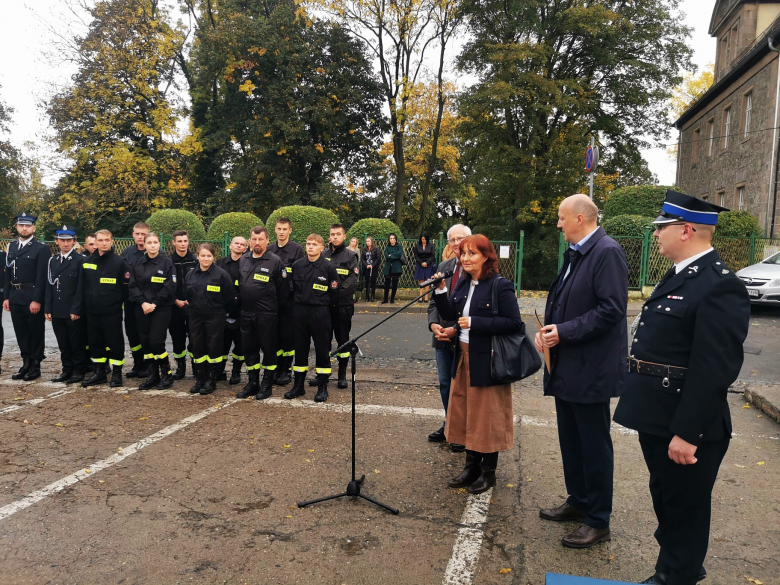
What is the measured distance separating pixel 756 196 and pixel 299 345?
21.6 meters

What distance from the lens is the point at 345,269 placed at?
289 inches

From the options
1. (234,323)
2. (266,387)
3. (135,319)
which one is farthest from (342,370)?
(135,319)

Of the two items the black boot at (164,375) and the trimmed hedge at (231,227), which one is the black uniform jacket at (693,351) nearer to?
the black boot at (164,375)

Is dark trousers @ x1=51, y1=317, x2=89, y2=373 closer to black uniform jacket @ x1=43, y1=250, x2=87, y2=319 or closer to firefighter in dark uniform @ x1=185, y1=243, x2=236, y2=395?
black uniform jacket @ x1=43, y1=250, x2=87, y2=319

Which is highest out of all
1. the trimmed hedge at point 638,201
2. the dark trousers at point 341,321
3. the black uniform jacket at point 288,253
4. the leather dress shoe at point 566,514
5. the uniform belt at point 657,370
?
the trimmed hedge at point 638,201

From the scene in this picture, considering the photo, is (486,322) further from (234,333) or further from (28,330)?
(28,330)

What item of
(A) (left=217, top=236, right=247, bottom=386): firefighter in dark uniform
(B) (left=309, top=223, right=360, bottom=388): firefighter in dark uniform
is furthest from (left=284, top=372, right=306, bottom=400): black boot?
(A) (left=217, top=236, right=247, bottom=386): firefighter in dark uniform

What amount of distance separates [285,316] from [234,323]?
2.60ft

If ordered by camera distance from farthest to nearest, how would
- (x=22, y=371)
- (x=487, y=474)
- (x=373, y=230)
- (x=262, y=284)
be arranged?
1. (x=373, y=230)
2. (x=22, y=371)
3. (x=262, y=284)
4. (x=487, y=474)

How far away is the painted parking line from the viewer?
3903 mm

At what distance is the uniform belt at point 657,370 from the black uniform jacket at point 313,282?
425 cm

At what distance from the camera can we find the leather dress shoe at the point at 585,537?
3.35m

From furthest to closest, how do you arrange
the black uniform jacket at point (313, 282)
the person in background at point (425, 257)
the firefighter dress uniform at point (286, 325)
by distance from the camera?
the person in background at point (425, 257)
the firefighter dress uniform at point (286, 325)
the black uniform jacket at point (313, 282)

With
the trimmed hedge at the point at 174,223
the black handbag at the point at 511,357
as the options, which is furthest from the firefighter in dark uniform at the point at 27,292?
the trimmed hedge at the point at 174,223
